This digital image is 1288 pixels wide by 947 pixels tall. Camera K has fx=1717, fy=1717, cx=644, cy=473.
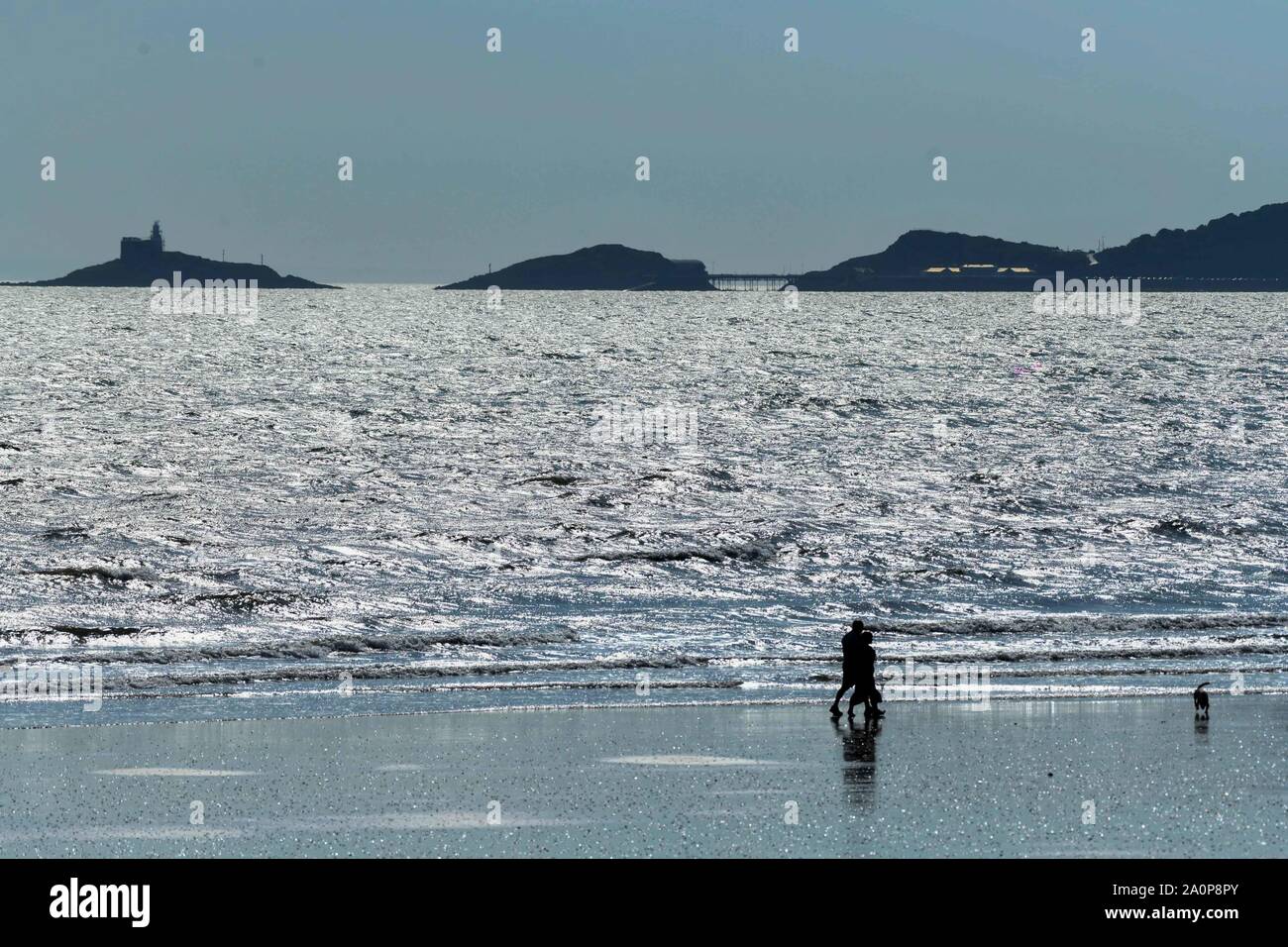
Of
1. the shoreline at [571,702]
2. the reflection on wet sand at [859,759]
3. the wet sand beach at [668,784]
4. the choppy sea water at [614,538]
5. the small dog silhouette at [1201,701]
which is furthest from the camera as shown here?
the choppy sea water at [614,538]

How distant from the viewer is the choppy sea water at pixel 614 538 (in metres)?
27.8

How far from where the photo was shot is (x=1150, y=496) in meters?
56.7

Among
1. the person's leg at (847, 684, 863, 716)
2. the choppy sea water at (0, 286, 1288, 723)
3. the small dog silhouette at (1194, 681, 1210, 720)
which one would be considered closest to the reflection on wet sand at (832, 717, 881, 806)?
the person's leg at (847, 684, 863, 716)

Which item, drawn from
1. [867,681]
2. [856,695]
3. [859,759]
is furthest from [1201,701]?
[859,759]

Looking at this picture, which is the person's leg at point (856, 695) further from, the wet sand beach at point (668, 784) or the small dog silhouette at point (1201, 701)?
the small dog silhouette at point (1201, 701)

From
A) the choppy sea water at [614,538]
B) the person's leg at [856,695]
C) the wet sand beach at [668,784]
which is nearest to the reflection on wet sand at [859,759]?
the wet sand beach at [668,784]

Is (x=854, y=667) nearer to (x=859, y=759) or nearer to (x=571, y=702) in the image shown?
(x=859, y=759)

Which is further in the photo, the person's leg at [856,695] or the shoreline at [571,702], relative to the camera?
the shoreline at [571,702]

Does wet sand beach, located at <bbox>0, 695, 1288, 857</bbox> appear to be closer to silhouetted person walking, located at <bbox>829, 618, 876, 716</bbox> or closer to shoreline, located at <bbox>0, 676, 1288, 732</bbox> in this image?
shoreline, located at <bbox>0, 676, 1288, 732</bbox>

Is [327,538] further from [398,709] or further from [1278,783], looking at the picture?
[1278,783]

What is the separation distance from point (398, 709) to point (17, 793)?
7.10 metres

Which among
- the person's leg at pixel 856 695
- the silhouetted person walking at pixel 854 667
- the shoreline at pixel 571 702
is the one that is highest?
the silhouetted person walking at pixel 854 667

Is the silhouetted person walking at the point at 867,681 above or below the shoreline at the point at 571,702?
above
